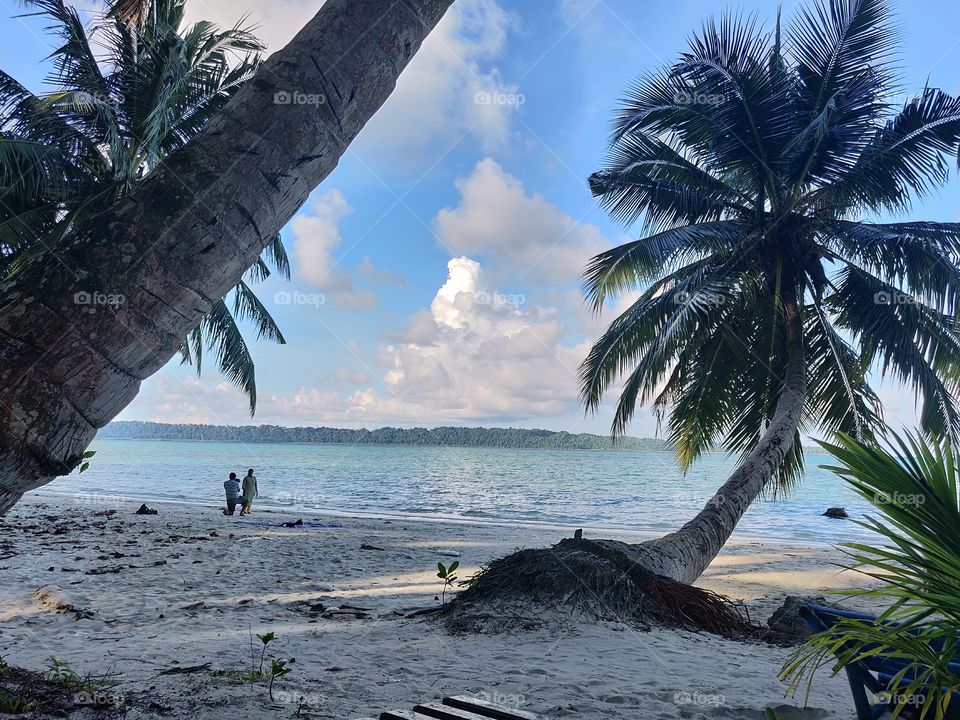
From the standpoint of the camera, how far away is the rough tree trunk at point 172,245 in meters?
1.78

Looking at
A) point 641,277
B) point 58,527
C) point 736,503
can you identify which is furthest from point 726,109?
point 58,527

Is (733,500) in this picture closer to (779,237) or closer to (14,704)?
(779,237)

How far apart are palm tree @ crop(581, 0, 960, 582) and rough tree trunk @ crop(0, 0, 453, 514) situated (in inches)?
308

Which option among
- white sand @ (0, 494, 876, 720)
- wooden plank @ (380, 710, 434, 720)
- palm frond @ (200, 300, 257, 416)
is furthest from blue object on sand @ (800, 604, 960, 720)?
palm frond @ (200, 300, 257, 416)

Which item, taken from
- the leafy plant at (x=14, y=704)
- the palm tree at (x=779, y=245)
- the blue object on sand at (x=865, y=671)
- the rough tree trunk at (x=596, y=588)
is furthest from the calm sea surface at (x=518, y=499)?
the leafy plant at (x=14, y=704)

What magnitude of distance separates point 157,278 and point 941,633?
2674 mm

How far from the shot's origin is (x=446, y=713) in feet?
8.19

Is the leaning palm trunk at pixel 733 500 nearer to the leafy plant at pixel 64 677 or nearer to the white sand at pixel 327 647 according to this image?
the white sand at pixel 327 647

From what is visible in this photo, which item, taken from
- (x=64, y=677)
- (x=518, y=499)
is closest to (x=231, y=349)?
(x=64, y=677)

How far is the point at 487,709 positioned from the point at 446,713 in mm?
176

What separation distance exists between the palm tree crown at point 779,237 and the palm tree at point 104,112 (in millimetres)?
6831

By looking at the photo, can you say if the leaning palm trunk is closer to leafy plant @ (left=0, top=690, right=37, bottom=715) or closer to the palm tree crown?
the palm tree crown

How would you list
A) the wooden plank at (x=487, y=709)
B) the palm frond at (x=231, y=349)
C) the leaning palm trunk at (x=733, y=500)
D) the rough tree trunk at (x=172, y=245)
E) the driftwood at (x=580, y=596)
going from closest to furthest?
the rough tree trunk at (x=172, y=245) → the wooden plank at (x=487, y=709) → the driftwood at (x=580, y=596) → the leaning palm trunk at (x=733, y=500) → the palm frond at (x=231, y=349)

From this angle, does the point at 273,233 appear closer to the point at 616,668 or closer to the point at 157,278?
the point at 157,278
